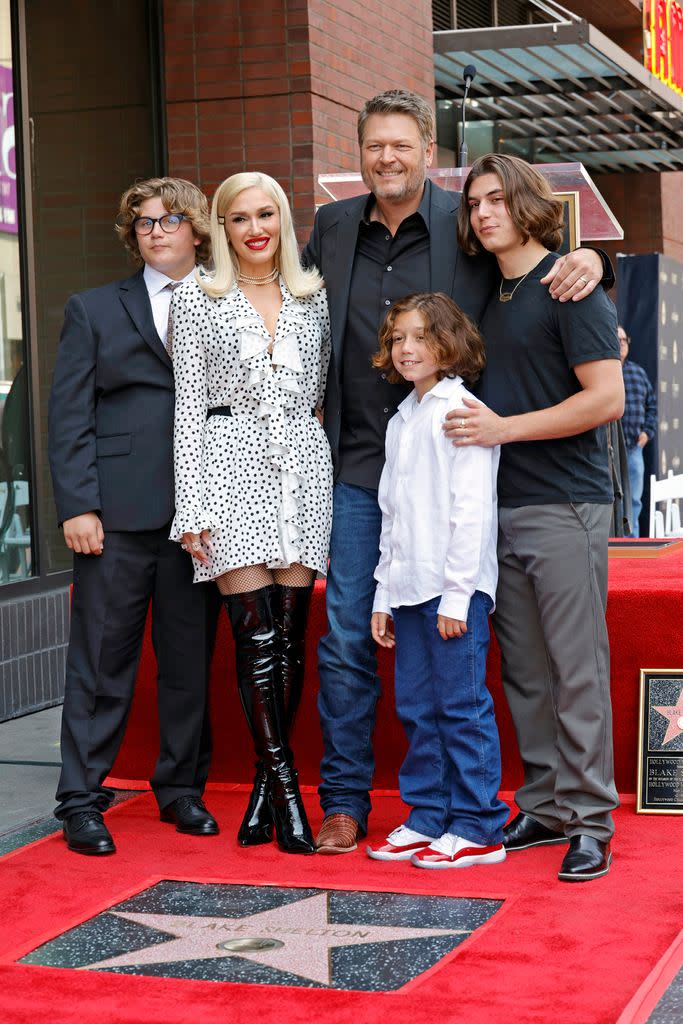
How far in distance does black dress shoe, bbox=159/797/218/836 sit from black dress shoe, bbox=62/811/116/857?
0.23m

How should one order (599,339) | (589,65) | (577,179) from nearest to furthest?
(599,339) < (577,179) < (589,65)

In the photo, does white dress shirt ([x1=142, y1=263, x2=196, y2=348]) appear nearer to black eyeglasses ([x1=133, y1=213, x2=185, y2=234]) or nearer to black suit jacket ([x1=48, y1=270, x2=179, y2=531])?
black suit jacket ([x1=48, y1=270, x2=179, y2=531])

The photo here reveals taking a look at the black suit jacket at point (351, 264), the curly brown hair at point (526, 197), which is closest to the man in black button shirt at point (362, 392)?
the black suit jacket at point (351, 264)

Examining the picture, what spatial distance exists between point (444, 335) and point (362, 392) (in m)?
0.44

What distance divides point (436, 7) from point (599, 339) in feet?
30.6

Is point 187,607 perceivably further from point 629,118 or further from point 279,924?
point 629,118

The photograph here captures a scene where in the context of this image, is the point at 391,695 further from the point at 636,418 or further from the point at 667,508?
the point at 636,418

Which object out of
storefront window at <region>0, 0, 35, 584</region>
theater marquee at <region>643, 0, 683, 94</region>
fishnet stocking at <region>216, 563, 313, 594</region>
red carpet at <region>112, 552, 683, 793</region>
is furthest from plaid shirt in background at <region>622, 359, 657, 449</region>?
fishnet stocking at <region>216, 563, 313, 594</region>

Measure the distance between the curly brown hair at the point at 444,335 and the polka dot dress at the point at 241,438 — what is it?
323 millimetres

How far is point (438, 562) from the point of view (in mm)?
4145

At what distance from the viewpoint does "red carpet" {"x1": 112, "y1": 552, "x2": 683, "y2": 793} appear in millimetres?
4828

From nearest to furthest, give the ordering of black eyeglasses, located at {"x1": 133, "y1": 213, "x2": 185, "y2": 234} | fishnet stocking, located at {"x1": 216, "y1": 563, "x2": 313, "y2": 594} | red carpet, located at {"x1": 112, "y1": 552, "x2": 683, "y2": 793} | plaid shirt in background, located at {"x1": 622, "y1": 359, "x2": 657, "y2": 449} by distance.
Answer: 1. fishnet stocking, located at {"x1": 216, "y1": 563, "x2": 313, "y2": 594}
2. black eyeglasses, located at {"x1": 133, "y1": 213, "x2": 185, "y2": 234}
3. red carpet, located at {"x1": 112, "y1": 552, "x2": 683, "y2": 793}
4. plaid shirt in background, located at {"x1": 622, "y1": 359, "x2": 657, "y2": 449}

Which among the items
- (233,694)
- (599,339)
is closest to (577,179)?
(599,339)

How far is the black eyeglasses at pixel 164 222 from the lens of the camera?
4449mm
